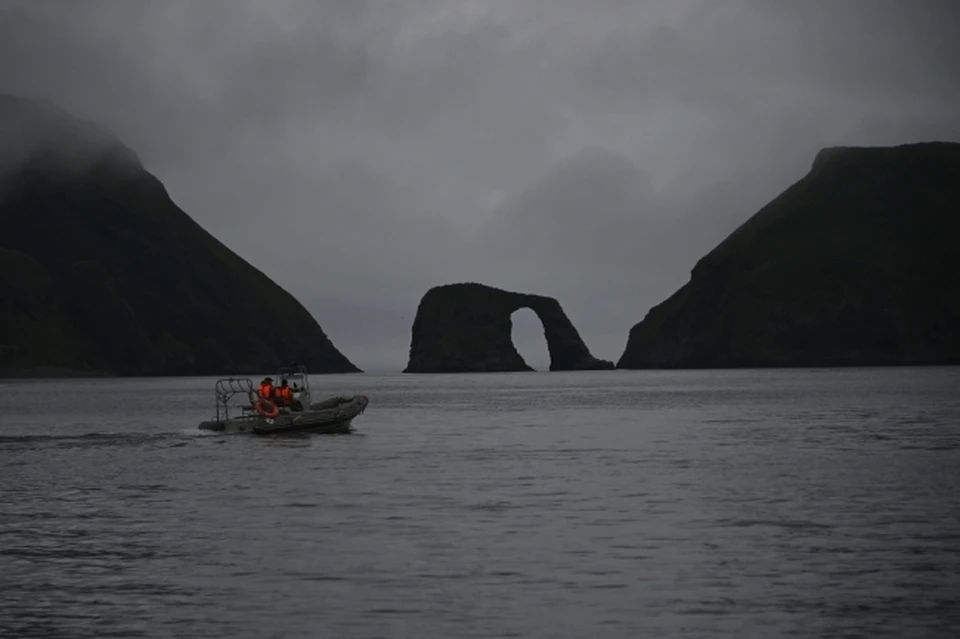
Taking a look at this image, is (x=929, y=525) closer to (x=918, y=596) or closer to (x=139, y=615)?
(x=918, y=596)

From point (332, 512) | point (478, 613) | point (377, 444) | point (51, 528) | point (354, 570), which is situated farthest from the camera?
point (377, 444)

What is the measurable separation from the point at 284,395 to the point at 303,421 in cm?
172

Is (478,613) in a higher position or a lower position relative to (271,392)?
lower

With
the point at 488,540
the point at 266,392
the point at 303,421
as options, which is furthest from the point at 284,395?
the point at 488,540

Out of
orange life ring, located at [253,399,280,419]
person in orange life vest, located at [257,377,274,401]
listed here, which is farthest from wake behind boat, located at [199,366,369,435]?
person in orange life vest, located at [257,377,274,401]

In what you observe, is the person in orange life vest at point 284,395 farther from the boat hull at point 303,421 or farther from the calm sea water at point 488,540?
the calm sea water at point 488,540

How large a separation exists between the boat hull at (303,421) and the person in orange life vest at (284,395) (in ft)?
2.47

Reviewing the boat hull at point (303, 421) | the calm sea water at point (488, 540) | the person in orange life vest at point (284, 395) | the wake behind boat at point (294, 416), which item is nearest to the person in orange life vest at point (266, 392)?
the wake behind boat at point (294, 416)

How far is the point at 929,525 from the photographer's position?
28578mm

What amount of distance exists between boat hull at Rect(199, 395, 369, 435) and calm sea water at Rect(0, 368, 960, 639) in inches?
205

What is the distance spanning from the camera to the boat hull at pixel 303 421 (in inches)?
2562

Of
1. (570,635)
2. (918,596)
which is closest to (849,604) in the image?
(918,596)

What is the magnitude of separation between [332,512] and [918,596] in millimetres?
16859

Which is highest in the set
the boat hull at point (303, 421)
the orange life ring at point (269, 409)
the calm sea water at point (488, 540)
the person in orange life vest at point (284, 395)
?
the person in orange life vest at point (284, 395)
